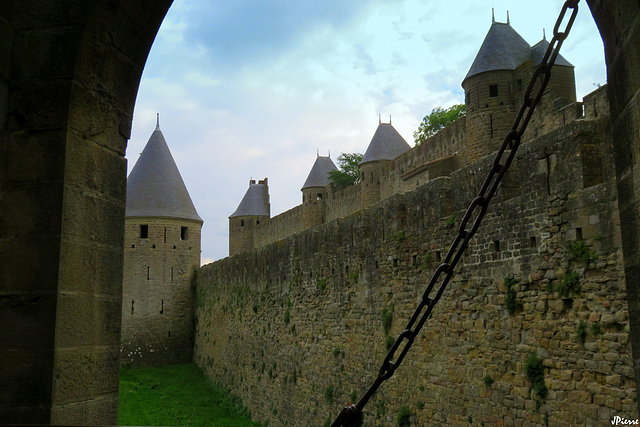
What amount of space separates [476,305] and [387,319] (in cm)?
214

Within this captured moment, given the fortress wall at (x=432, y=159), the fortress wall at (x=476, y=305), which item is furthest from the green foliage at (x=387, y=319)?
the fortress wall at (x=432, y=159)

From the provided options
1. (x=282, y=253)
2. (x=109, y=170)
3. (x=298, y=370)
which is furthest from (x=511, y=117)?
(x=109, y=170)

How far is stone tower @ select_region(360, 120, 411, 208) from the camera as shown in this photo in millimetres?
30438

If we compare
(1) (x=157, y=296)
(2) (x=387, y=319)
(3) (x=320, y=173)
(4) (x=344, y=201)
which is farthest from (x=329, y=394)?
(3) (x=320, y=173)

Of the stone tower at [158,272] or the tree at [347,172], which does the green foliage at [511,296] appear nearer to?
the stone tower at [158,272]

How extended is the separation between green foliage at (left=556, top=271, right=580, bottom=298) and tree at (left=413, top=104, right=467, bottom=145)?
3035 centimetres

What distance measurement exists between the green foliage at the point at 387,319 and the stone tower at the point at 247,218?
1448 inches

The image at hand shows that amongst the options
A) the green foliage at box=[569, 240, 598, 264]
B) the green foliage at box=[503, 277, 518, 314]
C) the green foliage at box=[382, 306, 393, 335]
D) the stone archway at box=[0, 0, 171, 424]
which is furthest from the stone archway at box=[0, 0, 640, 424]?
the green foliage at box=[382, 306, 393, 335]

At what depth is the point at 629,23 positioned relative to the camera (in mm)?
2418

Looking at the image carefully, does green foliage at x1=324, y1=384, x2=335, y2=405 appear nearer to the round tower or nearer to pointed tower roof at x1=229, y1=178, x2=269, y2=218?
the round tower

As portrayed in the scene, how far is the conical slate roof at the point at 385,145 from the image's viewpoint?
105ft

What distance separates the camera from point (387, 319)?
30.3 ft

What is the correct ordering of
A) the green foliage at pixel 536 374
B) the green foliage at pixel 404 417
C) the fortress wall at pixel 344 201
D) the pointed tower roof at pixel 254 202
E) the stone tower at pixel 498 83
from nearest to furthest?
1. the green foliage at pixel 536 374
2. the green foliage at pixel 404 417
3. the stone tower at pixel 498 83
4. the fortress wall at pixel 344 201
5. the pointed tower roof at pixel 254 202

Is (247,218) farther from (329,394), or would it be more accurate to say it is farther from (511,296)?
(511,296)
